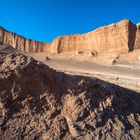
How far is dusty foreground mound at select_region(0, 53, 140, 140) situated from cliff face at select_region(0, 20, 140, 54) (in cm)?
2488

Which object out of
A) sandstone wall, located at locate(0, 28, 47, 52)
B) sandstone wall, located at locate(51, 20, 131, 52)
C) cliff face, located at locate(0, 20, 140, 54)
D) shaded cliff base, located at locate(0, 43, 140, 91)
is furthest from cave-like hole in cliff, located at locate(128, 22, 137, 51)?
sandstone wall, located at locate(0, 28, 47, 52)

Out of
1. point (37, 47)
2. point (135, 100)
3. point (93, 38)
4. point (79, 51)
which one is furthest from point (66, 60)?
point (135, 100)

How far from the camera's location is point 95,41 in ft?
125

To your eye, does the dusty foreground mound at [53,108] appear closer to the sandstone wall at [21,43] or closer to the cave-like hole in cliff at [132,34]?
the cave-like hole in cliff at [132,34]

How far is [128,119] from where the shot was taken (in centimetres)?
988

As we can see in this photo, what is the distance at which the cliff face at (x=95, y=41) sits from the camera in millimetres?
35531

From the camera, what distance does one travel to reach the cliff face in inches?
1399

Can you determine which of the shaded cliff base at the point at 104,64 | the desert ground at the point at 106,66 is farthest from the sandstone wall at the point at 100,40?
the desert ground at the point at 106,66

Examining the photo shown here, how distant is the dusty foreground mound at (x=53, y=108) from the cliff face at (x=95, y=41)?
2488 cm

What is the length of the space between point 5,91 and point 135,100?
16.5 feet

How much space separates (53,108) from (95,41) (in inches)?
1171

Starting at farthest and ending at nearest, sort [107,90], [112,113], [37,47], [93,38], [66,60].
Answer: [37,47] < [93,38] < [66,60] < [107,90] < [112,113]

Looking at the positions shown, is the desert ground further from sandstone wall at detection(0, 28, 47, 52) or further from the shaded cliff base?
sandstone wall at detection(0, 28, 47, 52)

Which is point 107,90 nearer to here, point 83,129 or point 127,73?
point 83,129
